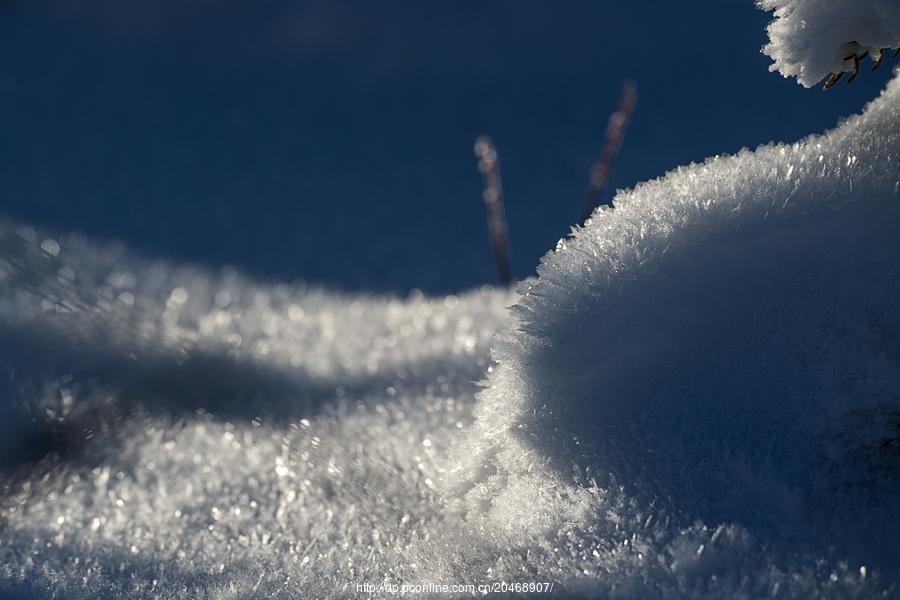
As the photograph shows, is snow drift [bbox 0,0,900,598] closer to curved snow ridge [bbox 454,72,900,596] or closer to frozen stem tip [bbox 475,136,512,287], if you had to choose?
curved snow ridge [bbox 454,72,900,596]

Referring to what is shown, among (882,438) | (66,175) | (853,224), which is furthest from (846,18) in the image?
(66,175)

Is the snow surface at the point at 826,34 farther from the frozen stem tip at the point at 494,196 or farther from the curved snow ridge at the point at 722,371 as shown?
the frozen stem tip at the point at 494,196

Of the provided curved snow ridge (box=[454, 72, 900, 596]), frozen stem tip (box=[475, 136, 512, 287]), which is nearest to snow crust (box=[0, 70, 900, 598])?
curved snow ridge (box=[454, 72, 900, 596])

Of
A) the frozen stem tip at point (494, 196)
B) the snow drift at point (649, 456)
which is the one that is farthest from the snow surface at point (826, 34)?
the frozen stem tip at point (494, 196)

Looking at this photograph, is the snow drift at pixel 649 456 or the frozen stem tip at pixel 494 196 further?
the frozen stem tip at pixel 494 196

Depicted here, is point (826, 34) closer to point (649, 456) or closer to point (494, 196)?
point (649, 456)

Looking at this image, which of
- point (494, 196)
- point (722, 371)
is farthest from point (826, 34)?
point (494, 196)
